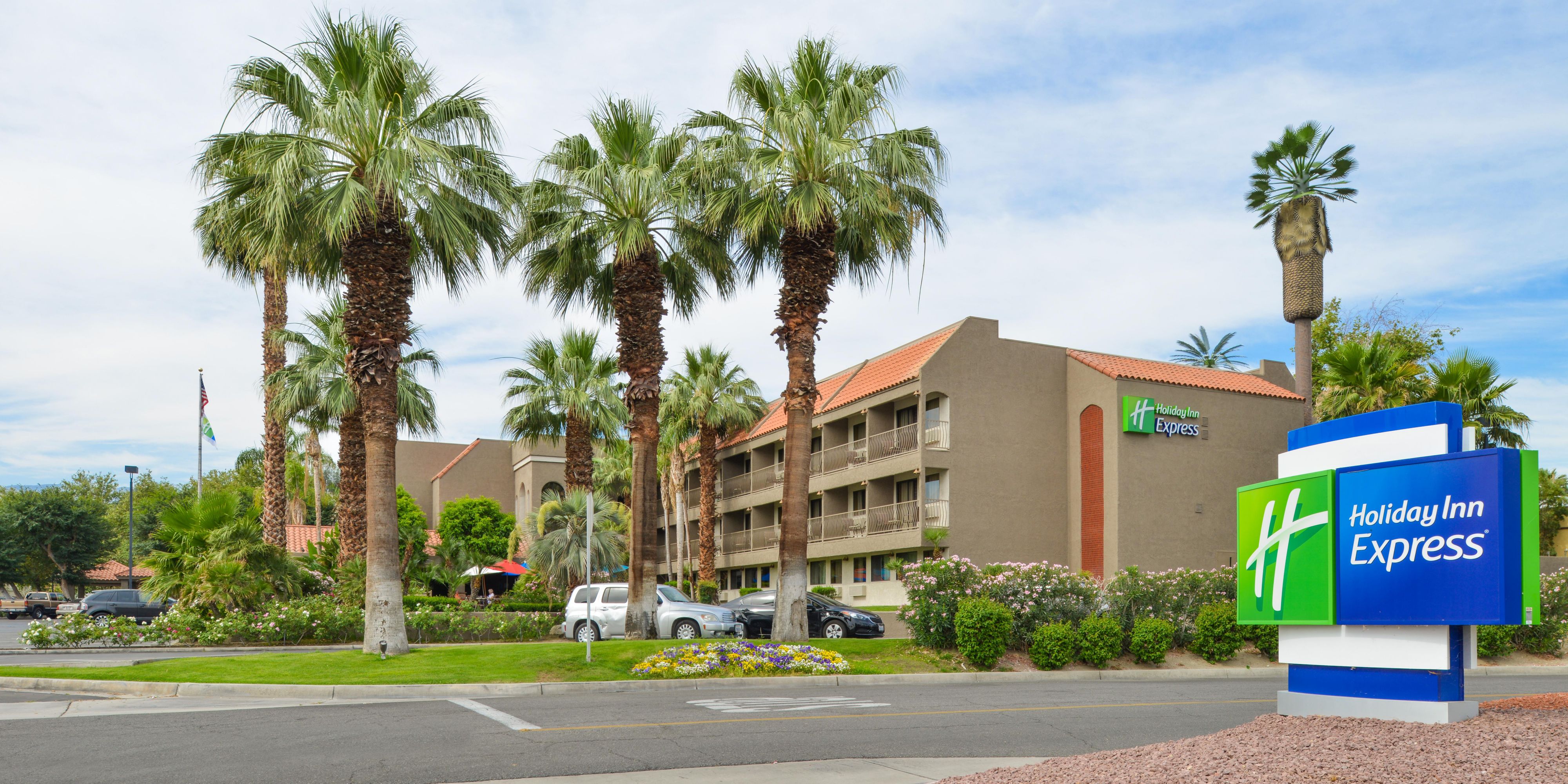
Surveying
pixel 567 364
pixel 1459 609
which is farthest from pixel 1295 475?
pixel 567 364

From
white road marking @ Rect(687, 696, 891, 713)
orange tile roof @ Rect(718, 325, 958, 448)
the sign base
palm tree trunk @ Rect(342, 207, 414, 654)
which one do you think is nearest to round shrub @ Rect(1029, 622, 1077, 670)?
white road marking @ Rect(687, 696, 891, 713)

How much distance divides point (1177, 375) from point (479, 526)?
3642 cm

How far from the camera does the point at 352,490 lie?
97.9ft

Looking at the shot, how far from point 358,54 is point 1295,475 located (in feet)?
51.4

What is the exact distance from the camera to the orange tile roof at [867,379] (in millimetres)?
37125

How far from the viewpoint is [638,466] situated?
2277cm

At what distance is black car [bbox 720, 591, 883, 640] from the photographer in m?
26.9

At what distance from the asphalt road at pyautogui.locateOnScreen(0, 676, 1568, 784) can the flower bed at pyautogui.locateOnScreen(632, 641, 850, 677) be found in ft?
6.32

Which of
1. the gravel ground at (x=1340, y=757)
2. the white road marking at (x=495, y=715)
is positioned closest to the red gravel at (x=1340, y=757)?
the gravel ground at (x=1340, y=757)

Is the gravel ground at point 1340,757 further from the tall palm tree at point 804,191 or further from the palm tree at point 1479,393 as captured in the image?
the palm tree at point 1479,393

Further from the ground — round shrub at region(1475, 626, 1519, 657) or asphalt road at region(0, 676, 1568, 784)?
asphalt road at region(0, 676, 1568, 784)

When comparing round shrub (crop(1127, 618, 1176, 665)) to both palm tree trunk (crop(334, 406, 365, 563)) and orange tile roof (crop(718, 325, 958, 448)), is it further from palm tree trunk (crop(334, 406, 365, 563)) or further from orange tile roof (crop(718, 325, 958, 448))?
palm tree trunk (crop(334, 406, 365, 563))

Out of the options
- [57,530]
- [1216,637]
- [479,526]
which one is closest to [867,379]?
[1216,637]

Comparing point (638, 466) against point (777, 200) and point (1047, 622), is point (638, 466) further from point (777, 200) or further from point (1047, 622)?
point (1047, 622)
